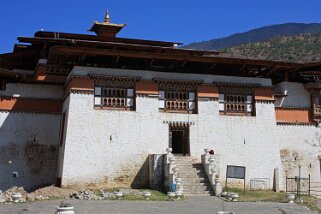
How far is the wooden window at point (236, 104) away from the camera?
78.8 ft

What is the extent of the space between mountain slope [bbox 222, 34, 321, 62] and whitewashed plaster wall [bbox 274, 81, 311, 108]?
3745cm

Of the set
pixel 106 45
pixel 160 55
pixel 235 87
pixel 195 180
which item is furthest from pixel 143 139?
pixel 235 87

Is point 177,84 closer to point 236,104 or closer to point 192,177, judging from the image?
point 236,104

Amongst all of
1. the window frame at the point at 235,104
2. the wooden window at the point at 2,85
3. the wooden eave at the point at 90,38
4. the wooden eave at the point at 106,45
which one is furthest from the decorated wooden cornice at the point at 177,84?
the wooden eave at the point at 90,38

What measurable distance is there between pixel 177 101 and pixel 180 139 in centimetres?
307

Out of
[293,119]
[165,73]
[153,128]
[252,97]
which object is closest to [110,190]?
[153,128]

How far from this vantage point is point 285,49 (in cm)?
7356

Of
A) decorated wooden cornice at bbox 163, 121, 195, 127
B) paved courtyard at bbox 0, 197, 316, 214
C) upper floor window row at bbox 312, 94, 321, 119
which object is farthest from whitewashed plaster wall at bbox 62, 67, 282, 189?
paved courtyard at bbox 0, 197, 316, 214

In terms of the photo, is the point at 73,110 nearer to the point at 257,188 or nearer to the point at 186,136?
the point at 186,136

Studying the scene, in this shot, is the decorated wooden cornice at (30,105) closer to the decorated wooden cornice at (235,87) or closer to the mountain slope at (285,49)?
the decorated wooden cornice at (235,87)

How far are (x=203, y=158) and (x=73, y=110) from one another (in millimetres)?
6389

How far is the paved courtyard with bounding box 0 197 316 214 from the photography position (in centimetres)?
1513

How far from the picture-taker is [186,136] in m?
23.3

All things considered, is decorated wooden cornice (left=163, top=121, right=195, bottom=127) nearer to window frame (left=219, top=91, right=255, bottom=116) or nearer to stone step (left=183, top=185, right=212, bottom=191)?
window frame (left=219, top=91, right=255, bottom=116)
